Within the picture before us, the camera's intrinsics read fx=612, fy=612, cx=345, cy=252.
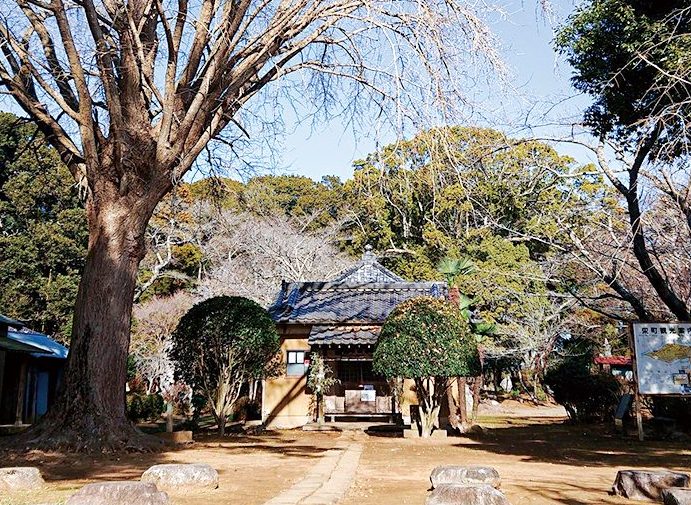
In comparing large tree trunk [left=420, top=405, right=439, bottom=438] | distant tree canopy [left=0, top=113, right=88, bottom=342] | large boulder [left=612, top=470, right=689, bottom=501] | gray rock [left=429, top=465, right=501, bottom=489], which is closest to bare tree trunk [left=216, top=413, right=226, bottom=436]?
large tree trunk [left=420, top=405, right=439, bottom=438]

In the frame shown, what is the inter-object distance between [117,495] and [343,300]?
15.4 meters

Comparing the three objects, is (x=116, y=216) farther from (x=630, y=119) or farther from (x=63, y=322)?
(x=63, y=322)

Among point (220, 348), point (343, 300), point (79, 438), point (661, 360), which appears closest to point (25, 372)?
point (220, 348)

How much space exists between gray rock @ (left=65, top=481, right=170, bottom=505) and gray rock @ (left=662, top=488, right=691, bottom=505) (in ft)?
13.7

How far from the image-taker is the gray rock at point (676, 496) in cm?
500

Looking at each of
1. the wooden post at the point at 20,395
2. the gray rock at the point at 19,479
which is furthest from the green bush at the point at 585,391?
the wooden post at the point at 20,395

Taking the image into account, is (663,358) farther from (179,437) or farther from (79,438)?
(79,438)

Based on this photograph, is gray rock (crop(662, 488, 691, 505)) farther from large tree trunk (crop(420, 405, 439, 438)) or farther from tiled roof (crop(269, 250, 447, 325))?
tiled roof (crop(269, 250, 447, 325))

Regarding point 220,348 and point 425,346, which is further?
point 220,348

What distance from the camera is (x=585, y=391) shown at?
1777cm

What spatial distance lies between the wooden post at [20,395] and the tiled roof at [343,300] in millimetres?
7905

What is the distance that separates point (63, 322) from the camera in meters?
24.5

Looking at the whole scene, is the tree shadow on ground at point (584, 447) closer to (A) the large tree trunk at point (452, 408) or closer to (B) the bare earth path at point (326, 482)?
(A) the large tree trunk at point (452, 408)

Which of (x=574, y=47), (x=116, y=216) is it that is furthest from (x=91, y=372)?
(x=574, y=47)
